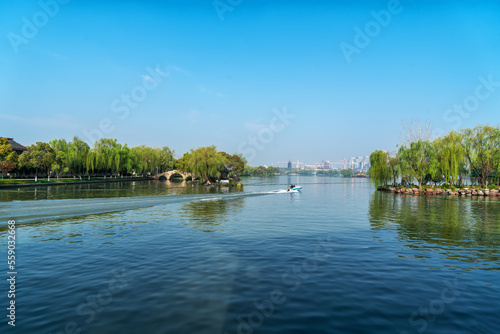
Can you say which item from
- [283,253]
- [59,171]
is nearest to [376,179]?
[283,253]

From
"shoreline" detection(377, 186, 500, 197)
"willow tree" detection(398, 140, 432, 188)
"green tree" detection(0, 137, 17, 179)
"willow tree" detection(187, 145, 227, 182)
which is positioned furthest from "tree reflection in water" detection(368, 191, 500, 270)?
"green tree" detection(0, 137, 17, 179)

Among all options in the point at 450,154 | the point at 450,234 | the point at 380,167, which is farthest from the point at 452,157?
the point at 450,234

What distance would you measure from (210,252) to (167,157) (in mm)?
136078

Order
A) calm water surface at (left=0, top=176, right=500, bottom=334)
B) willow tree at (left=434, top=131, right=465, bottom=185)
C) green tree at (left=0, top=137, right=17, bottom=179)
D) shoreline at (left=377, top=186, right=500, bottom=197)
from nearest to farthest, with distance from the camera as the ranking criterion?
1. calm water surface at (left=0, top=176, right=500, bottom=334)
2. shoreline at (left=377, top=186, right=500, bottom=197)
3. willow tree at (left=434, top=131, right=465, bottom=185)
4. green tree at (left=0, top=137, right=17, bottom=179)

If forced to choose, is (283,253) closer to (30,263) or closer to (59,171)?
(30,263)

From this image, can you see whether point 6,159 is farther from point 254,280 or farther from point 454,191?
point 454,191

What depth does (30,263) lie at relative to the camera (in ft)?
43.1

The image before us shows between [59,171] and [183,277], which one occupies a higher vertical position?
[59,171]

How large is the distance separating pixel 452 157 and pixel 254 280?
2529 inches

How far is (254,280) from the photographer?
11242mm

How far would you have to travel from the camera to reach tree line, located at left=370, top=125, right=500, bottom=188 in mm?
60219

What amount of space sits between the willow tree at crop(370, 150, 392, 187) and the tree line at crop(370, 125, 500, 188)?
161 inches

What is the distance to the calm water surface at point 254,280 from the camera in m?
8.12

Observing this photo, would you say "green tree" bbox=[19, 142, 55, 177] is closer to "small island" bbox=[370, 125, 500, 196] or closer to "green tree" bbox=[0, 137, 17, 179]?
"green tree" bbox=[0, 137, 17, 179]
